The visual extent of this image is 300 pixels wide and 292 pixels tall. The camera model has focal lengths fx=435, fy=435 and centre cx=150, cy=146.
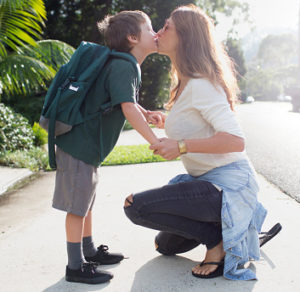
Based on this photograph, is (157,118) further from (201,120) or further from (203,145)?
(203,145)

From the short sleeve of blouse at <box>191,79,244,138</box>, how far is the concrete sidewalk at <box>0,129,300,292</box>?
893 millimetres

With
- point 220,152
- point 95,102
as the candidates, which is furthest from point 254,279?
point 95,102

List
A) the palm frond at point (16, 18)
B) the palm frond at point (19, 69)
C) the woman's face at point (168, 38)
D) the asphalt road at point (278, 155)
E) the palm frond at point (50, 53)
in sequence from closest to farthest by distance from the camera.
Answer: the woman's face at point (168, 38) < the asphalt road at point (278, 155) < the palm frond at point (16, 18) < the palm frond at point (19, 69) < the palm frond at point (50, 53)

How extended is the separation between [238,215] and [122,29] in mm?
1339

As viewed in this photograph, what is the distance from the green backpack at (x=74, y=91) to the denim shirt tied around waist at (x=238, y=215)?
2.71 ft

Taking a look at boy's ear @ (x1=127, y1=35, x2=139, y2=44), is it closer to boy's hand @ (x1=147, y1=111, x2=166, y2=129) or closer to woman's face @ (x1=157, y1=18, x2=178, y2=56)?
woman's face @ (x1=157, y1=18, x2=178, y2=56)

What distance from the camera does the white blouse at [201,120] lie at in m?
2.58

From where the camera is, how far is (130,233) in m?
3.50

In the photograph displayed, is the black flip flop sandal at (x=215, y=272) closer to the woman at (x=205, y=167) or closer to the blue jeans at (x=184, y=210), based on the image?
the woman at (x=205, y=167)

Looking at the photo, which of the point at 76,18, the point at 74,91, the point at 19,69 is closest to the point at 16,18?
the point at 19,69

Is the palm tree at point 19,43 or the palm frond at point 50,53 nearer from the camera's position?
the palm tree at point 19,43

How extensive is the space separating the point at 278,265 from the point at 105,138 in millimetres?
1357

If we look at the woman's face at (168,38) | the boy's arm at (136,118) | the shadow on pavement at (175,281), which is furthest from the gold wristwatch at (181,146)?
the shadow on pavement at (175,281)

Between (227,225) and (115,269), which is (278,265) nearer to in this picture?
(227,225)
